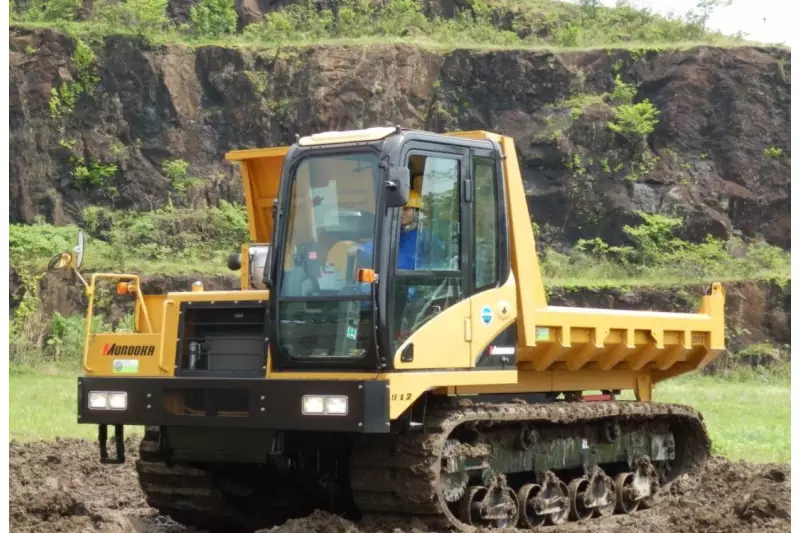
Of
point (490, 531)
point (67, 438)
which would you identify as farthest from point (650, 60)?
point (490, 531)

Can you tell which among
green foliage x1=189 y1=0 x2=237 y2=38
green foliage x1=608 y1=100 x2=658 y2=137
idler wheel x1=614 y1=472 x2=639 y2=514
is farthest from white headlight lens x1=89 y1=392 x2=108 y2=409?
Result: green foliage x1=189 y1=0 x2=237 y2=38

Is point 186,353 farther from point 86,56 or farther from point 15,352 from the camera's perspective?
point 86,56

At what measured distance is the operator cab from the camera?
27.5 ft

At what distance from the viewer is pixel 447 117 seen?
113ft

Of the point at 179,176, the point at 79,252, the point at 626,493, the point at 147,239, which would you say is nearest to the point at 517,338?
the point at 626,493

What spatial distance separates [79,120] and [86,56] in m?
1.70

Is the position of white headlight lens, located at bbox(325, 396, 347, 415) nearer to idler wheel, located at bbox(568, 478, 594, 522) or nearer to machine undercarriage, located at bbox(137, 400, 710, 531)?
machine undercarriage, located at bbox(137, 400, 710, 531)

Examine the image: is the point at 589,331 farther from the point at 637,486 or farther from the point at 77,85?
the point at 77,85

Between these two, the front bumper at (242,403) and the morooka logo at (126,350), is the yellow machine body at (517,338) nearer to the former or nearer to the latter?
the morooka logo at (126,350)

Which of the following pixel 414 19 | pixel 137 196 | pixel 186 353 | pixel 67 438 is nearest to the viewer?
pixel 186 353

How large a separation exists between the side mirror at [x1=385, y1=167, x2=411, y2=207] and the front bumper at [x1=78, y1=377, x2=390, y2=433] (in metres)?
1.18

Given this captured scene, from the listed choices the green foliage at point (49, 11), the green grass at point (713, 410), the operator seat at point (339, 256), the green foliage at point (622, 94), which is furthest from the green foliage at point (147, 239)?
the operator seat at point (339, 256)

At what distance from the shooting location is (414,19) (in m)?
36.8

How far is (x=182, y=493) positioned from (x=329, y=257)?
243cm
